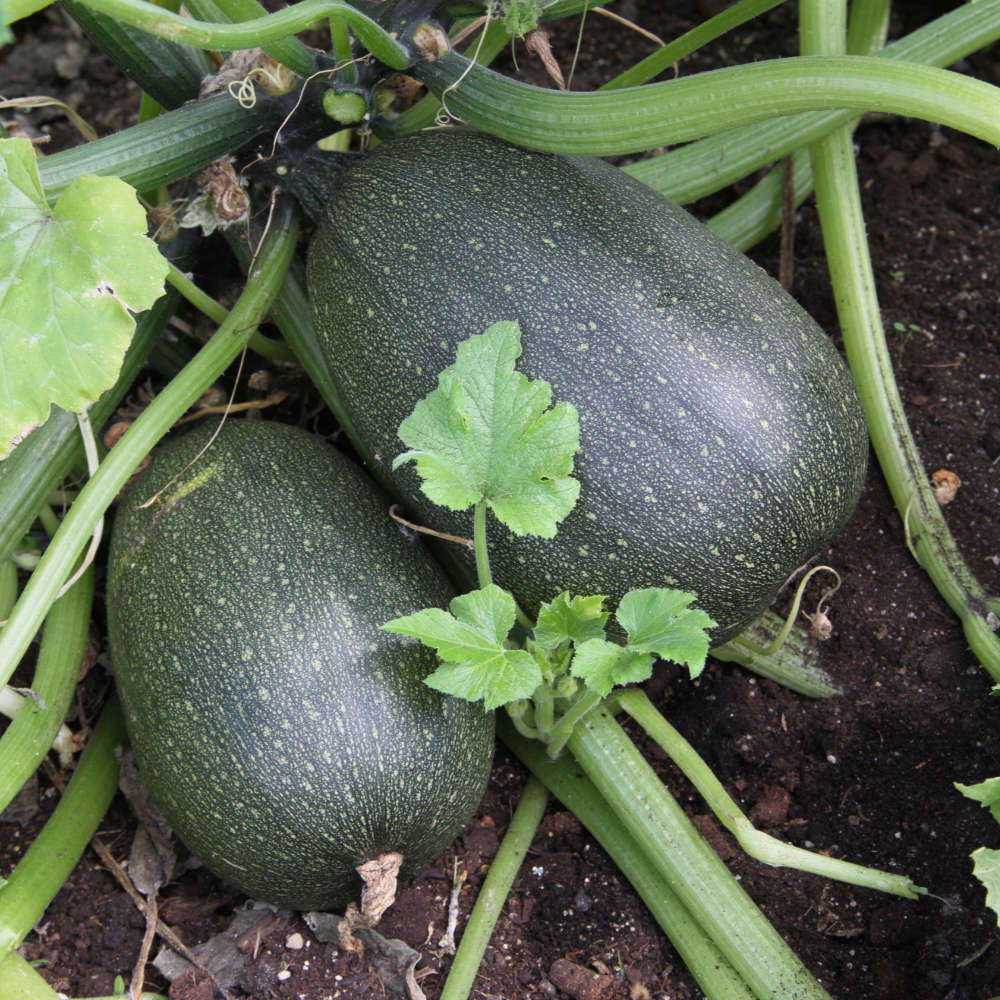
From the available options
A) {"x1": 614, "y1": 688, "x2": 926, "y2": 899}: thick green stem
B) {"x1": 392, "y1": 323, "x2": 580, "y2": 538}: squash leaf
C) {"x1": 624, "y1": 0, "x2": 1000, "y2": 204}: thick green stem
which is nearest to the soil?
{"x1": 614, "y1": 688, "x2": 926, "y2": 899}: thick green stem

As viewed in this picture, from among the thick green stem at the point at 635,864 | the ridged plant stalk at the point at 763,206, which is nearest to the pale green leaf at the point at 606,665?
the thick green stem at the point at 635,864

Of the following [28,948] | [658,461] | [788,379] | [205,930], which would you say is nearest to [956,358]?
[788,379]

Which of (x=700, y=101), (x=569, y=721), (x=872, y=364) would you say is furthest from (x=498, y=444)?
(x=872, y=364)

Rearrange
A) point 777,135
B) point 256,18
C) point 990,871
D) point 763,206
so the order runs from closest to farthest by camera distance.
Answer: point 990,871 → point 256,18 → point 777,135 → point 763,206

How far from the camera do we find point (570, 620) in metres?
1.71

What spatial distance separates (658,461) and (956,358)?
3.58ft

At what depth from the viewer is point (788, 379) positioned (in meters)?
1.88

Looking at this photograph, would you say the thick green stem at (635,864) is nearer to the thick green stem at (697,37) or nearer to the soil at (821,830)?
the soil at (821,830)

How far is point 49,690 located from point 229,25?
1.17 meters

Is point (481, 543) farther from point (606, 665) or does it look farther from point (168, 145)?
point (168, 145)

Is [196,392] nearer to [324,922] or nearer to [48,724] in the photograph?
[48,724]

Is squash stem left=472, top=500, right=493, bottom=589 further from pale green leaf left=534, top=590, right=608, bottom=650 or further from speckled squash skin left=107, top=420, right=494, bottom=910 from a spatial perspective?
speckled squash skin left=107, top=420, right=494, bottom=910

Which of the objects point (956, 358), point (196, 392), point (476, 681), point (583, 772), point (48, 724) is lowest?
point (48, 724)

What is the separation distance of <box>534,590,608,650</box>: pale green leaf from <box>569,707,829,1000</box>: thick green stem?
334mm
